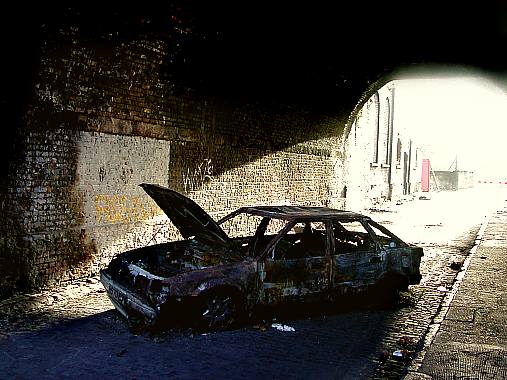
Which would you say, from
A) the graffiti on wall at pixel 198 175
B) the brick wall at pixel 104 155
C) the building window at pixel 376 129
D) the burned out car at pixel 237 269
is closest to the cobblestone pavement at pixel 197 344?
the burned out car at pixel 237 269

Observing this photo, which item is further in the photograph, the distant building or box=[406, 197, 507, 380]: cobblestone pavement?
the distant building

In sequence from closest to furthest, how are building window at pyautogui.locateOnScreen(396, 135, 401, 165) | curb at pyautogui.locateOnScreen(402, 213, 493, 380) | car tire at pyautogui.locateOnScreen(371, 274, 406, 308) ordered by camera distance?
curb at pyautogui.locateOnScreen(402, 213, 493, 380)
car tire at pyautogui.locateOnScreen(371, 274, 406, 308)
building window at pyautogui.locateOnScreen(396, 135, 401, 165)

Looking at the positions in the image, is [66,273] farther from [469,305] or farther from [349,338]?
[469,305]

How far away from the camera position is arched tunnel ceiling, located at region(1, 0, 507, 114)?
736 cm

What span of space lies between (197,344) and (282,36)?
7.19m

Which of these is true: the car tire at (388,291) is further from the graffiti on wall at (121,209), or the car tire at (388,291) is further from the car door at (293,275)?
the graffiti on wall at (121,209)

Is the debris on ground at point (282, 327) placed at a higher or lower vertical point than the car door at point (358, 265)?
lower

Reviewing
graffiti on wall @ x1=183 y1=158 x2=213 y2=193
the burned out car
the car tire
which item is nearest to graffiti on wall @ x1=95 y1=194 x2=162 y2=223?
graffiti on wall @ x1=183 y1=158 x2=213 y2=193

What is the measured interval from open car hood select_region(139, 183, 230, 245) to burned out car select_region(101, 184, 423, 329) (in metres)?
0.01

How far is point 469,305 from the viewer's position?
7.45 m

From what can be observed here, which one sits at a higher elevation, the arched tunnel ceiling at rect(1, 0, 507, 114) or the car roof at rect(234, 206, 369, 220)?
the arched tunnel ceiling at rect(1, 0, 507, 114)

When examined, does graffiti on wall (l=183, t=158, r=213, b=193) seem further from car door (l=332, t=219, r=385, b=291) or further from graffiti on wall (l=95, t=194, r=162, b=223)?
car door (l=332, t=219, r=385, b=291)

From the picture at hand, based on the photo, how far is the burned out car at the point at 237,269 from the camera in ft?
18.5

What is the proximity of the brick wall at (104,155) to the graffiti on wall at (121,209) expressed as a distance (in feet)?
0.06
